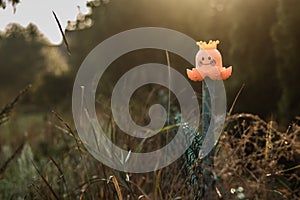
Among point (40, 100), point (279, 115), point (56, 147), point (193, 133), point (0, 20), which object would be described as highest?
point (0, 20)

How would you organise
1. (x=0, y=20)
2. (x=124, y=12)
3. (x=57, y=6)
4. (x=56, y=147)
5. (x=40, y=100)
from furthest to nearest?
1. (x=40, y=100)
2. (x=124, y=12)
3. (x=56, y=147)
4. (x=0, y=20)
5. (x=57, y=6)

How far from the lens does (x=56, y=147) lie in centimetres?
435

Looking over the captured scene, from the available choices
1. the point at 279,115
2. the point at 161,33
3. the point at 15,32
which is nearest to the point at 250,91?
the point at 279,115

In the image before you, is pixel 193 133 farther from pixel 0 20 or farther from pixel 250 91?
pixel 250 91

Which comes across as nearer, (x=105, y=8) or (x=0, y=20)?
(x=0, y=20)

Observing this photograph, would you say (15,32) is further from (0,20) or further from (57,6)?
(57,6)

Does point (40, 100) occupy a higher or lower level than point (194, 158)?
lower

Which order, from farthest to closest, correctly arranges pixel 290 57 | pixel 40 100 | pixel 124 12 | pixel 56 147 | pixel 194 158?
pixel 40 100
pixel 124 12
pixel 56 147
pixel 290 57
pixel 194 158

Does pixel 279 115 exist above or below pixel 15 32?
below

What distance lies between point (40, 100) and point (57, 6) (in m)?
7.95

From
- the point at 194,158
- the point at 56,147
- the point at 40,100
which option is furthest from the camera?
the point at 40,100

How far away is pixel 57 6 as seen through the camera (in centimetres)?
206

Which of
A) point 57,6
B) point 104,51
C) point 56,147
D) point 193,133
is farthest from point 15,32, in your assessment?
point 104,51

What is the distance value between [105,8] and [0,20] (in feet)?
15.0
